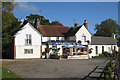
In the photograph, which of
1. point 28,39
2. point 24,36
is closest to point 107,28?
point 28,39

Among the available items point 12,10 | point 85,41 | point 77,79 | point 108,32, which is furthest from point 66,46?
point 108,32

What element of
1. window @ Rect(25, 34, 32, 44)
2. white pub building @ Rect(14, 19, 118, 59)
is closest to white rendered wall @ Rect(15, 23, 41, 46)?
white pub building @ Rect(14, 19, 118, 59)

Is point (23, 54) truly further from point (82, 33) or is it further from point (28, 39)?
point (82, 33)

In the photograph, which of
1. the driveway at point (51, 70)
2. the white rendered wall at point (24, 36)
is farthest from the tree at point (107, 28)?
the driveway at point (51, 70)

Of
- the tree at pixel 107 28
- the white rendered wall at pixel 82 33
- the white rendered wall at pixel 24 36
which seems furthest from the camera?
the tree at pixel 107 28

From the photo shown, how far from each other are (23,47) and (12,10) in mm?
14017

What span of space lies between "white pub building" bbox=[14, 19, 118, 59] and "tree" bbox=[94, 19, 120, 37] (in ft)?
91.2

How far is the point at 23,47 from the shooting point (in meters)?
32.3

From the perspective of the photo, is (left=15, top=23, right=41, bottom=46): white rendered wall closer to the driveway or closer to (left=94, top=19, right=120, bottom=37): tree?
the driveway

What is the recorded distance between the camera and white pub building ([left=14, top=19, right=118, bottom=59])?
32469 mm

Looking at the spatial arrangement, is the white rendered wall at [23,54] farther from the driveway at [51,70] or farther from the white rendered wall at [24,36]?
the driveway at [51,70]

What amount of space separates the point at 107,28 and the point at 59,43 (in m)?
42.6

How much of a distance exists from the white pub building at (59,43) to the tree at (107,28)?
27.8 meters

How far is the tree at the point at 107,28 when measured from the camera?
69.7 metres
